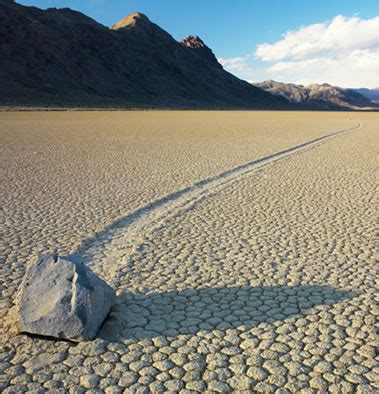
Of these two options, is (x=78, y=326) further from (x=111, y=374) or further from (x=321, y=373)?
(x=321, y=373)

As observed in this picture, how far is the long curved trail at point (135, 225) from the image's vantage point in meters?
5.59

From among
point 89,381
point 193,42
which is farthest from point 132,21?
point 89,381

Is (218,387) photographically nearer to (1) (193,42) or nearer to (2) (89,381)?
(2) (89,381)

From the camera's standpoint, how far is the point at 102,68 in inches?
3851

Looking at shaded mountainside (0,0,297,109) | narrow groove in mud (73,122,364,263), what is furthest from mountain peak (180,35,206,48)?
narrow groove in mud (73,122,364,263)

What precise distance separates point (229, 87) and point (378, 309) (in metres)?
132

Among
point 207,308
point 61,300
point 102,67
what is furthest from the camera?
point 102,67

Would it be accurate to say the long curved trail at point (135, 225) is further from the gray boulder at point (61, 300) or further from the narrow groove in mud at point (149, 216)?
the gray boulder at point (61, 300)

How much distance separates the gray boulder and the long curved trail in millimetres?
1230

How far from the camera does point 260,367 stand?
3.35 meters

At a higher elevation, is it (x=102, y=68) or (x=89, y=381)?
(x=102, y=68)

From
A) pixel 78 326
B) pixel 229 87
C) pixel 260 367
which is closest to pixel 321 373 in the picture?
pixel 260 367

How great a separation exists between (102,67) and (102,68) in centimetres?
55

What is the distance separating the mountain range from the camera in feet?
251
